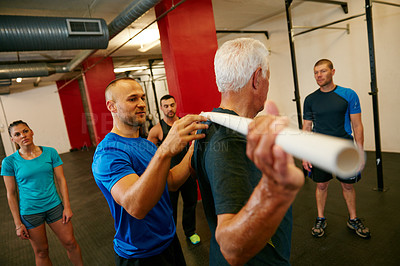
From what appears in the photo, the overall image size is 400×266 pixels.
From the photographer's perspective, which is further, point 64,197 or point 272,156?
point 64,197

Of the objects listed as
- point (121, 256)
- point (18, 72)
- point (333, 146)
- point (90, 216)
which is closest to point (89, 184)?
point (90, 216)

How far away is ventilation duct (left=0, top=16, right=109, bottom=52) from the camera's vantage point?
2.89 meters

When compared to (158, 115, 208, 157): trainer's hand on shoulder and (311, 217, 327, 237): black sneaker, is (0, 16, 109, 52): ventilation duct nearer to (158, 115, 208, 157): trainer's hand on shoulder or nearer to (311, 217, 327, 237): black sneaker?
(158, 115, 208, 157): trainer's hand on shoulder

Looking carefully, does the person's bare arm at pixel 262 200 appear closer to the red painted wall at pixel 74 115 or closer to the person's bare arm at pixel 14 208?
the person's bare arm at pixel 14 208

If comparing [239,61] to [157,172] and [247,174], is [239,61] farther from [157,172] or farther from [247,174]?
[157,172]

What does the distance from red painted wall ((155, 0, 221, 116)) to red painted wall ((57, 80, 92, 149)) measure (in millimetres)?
8651

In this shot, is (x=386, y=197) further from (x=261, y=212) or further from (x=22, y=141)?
(x=22, y=141)

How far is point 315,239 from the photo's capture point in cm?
243

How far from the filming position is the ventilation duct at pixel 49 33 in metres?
2.89

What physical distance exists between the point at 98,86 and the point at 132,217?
6.49 metres

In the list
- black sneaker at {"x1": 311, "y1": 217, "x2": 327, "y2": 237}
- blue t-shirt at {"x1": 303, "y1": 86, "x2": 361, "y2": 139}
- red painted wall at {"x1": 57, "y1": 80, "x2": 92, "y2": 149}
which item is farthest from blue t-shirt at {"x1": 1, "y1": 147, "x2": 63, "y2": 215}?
red painted wall at {"x1": 57, "y1": 80, "x2": 92, "y2": 149}

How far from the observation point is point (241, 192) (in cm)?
72

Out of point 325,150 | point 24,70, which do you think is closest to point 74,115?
point 24,70

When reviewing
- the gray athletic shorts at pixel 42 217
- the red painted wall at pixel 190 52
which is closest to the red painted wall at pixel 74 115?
the red painted wall at pixel 190 52
